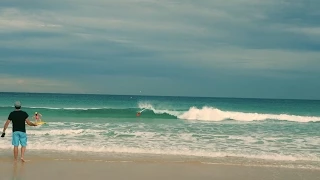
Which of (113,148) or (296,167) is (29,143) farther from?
(296,167)

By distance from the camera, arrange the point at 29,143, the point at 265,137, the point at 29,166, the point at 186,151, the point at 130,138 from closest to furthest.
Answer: the point at 29,166 → the point at 186,151 → the point at 29,143 → the point at 130,138 → the point at 265,137

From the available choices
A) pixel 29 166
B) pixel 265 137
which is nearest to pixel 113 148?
pixel 29 166

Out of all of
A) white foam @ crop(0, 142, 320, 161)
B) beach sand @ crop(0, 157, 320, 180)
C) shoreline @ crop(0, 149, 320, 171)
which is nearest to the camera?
beach sand @ crop(0, 157, 320, 180)

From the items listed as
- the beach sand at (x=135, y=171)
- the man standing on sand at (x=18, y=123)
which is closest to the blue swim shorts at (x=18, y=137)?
the man standing on sand at (x=18, y=123)

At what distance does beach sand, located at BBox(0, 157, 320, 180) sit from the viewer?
928 cm

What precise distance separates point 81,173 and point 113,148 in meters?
3.90

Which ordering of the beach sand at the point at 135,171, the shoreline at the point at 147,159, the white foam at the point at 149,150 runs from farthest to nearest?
the white foam at the point at 149,150
the shoreline at the point at 147,159
the beach sand at the point at 135,171

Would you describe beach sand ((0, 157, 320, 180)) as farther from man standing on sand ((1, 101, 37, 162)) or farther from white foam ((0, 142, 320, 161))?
white foam ((0, 142, 320, 161))

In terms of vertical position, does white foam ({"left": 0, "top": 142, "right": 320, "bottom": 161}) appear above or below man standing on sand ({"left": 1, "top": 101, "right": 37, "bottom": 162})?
below

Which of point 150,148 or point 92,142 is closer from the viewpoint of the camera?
point 150,148

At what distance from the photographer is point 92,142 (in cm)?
1473

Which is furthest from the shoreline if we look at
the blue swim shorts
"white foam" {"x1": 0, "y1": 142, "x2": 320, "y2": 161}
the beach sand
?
the blue swim shorts

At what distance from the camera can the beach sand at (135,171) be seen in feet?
30.5

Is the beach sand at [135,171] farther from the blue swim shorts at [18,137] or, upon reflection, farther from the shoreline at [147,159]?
the blue swim shorts at [18,137]
